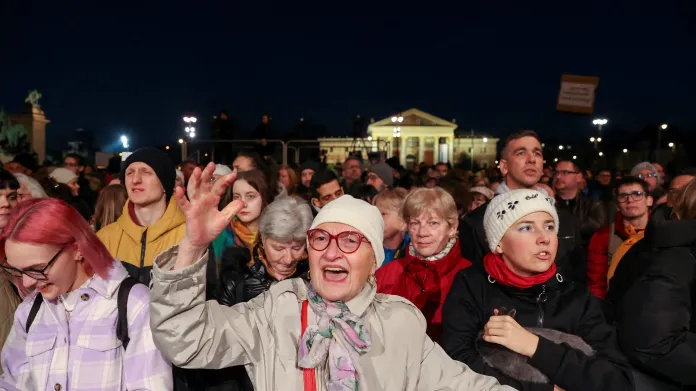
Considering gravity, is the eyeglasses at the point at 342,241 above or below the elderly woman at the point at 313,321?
above

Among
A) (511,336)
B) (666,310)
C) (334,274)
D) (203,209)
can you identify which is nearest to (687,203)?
(666,310)

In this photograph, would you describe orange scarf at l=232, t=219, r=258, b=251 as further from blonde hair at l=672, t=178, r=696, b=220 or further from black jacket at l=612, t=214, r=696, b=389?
blonde hair at l=672, t=178, r=696, b=220

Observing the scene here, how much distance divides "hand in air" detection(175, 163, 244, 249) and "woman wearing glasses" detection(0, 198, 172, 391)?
70cm

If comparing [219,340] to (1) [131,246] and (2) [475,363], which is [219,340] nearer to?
(2) [475,363]

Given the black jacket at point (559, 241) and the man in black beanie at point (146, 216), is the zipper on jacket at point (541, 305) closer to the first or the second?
the black jacket at point (559, 241)

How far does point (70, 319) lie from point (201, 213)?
0.96 m

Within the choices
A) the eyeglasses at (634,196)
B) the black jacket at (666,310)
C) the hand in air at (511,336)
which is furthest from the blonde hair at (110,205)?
the eyeglasses at (634,196)

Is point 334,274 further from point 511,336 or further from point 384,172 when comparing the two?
point 384,172

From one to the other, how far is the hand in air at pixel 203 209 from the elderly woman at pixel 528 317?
4.59 ft

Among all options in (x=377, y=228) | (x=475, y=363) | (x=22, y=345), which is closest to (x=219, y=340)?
(x=377, y=228)

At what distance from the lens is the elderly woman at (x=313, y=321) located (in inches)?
81.7

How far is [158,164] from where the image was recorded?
12.9 ft

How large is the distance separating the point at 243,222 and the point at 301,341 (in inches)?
104

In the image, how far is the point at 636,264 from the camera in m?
3.04
